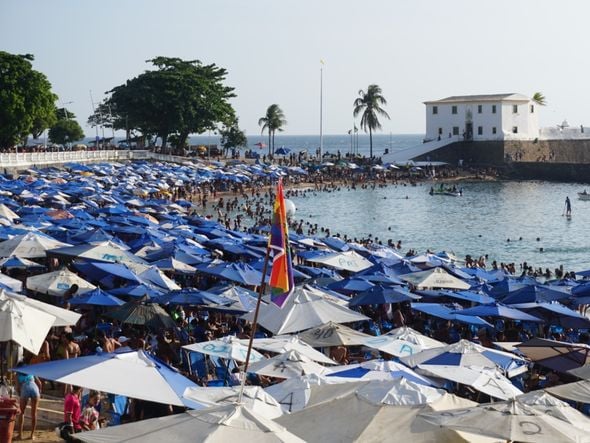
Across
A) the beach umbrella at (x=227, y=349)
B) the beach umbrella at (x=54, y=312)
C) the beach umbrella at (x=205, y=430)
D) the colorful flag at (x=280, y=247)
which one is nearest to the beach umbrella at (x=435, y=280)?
the beach umbrella at (x=227, y=349)

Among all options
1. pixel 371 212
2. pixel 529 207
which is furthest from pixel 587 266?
pixel 529 207

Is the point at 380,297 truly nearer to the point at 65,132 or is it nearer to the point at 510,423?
the point at 510,423

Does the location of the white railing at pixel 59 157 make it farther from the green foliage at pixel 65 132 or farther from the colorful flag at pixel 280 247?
the colorful flag at pixel 280 247

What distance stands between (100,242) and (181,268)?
2.29m

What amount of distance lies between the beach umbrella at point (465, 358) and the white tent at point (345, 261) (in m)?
10.6

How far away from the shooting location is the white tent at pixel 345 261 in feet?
Result: 82.1

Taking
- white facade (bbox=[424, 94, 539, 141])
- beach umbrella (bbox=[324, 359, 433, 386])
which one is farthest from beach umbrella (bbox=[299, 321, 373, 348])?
white facade (bbox=[424, 94, 539, 141])

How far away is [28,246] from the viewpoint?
2122cm

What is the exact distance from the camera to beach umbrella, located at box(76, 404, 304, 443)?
317 inches

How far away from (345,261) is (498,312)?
23.5ft

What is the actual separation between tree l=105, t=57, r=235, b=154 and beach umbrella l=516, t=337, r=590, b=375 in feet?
234

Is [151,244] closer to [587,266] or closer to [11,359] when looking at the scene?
[11,359]

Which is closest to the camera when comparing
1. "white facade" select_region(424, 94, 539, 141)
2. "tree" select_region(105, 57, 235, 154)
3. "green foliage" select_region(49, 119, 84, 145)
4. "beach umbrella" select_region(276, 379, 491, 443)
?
"beach umbrella" select_region(276, 379, 491, 443)

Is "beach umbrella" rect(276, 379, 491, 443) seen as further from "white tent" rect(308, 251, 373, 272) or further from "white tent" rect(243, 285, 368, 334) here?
"white tent" rect(308, 251, 373, 272)
